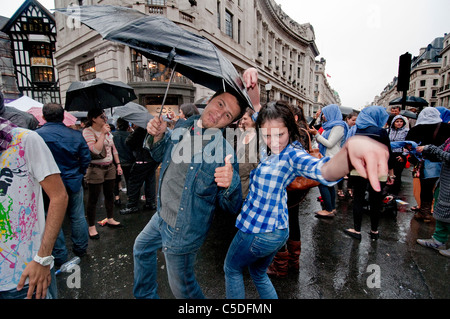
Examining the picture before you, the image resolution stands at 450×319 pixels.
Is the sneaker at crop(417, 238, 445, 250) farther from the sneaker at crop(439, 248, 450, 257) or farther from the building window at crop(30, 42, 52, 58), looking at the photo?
the building window at crop(30, 42, 52, 58)

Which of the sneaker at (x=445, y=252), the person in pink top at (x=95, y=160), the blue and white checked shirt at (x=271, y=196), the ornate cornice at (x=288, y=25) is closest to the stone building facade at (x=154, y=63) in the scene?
the ornate cornice at (x=288, y=25)

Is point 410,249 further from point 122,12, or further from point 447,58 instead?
point 447,58

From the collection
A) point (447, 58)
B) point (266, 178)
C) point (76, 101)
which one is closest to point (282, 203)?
point (266, 178)

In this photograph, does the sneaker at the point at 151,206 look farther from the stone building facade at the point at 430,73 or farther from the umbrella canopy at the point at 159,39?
the stone building facade at the point at 430,73

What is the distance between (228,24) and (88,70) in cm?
1297

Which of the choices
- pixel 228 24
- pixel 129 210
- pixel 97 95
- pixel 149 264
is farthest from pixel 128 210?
pixel 228 24

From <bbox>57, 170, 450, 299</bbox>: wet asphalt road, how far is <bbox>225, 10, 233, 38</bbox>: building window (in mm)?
20355

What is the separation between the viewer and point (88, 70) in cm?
1669

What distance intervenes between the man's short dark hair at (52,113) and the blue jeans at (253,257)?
9.47 feet

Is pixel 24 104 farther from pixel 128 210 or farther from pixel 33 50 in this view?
pixel 33 50

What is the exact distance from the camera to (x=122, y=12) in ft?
5.82

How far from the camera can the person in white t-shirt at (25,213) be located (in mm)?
1266

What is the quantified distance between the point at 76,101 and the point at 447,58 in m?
73.1

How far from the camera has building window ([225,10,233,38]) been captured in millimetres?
19191
